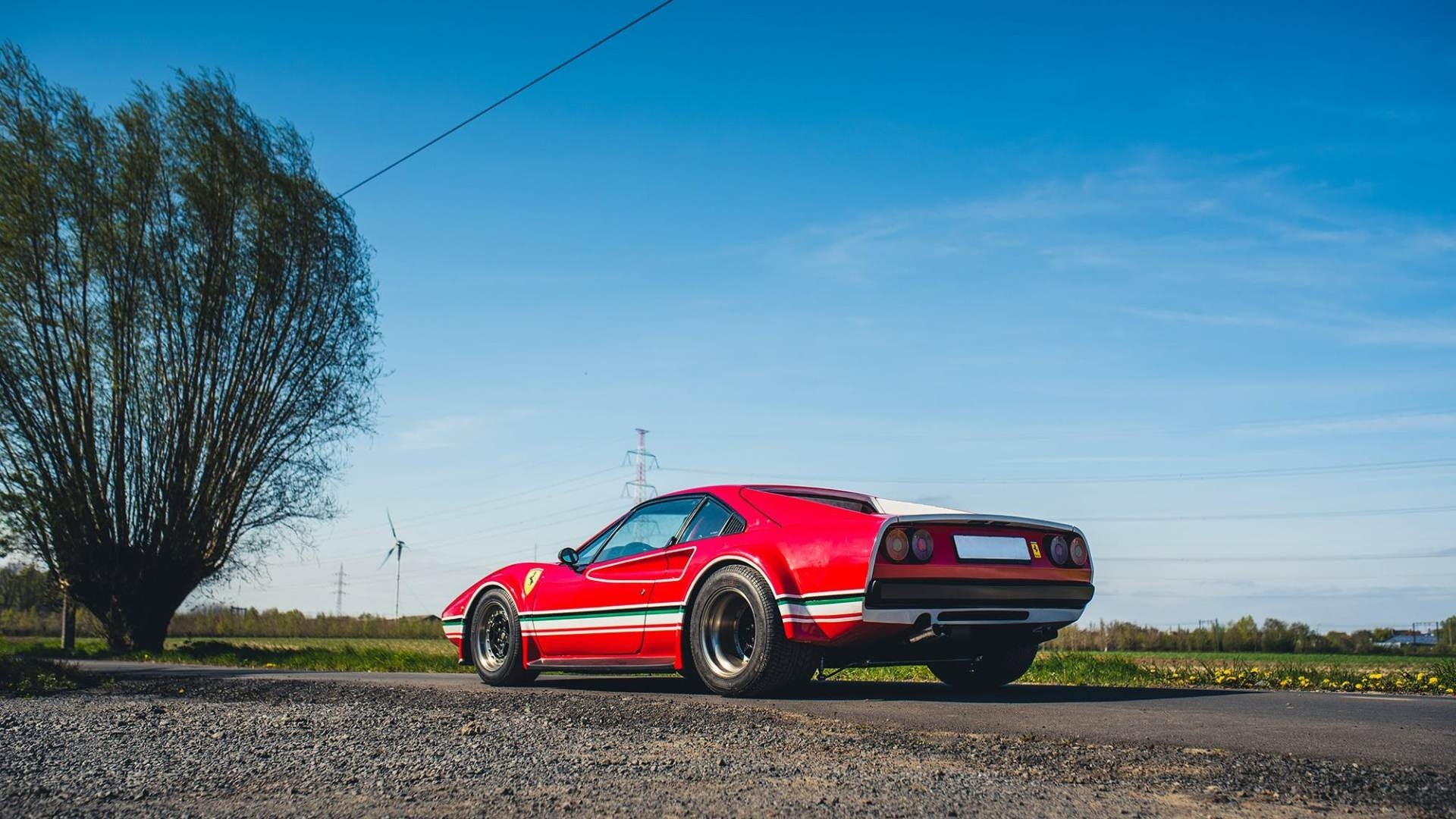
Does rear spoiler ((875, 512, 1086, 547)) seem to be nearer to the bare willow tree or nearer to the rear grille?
the rear grille

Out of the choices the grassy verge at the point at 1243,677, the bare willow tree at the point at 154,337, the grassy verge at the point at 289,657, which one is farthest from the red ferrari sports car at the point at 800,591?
the bare willow tree at the point at 154,337

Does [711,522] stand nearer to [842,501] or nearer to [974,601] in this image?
[842,501]

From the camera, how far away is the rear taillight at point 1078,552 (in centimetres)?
673

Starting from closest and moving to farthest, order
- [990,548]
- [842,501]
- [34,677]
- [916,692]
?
[990,548] → [916,692] → [842,501] → [34,677]

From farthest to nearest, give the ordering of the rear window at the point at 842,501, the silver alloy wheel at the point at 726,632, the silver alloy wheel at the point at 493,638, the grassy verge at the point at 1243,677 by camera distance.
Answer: the silver alloy wheel at the point at 493,638
the grassy verge at the point at 1243,677
the rear window at the point at 842,501
the silver alloy wheel at the point at 726,632

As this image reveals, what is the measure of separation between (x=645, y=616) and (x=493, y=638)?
2.04m

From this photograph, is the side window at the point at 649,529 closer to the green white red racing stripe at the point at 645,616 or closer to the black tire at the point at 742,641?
the green white red racing stripe at the point at 645,616

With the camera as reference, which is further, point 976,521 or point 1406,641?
point 1406,641

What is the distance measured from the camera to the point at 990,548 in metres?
6.25

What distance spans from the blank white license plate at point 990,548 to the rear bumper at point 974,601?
0.14 meters

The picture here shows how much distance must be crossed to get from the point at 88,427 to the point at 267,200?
5.29 meters

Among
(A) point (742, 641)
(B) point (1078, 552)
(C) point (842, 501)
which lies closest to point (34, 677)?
(A) point (742, 641)

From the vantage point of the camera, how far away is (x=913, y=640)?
6027 millimetres

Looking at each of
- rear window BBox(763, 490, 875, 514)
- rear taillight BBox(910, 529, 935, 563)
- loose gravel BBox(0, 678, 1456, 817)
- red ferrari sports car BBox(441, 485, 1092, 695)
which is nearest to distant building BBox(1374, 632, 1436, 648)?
rear window BBox(763, 490, 875, 514)
